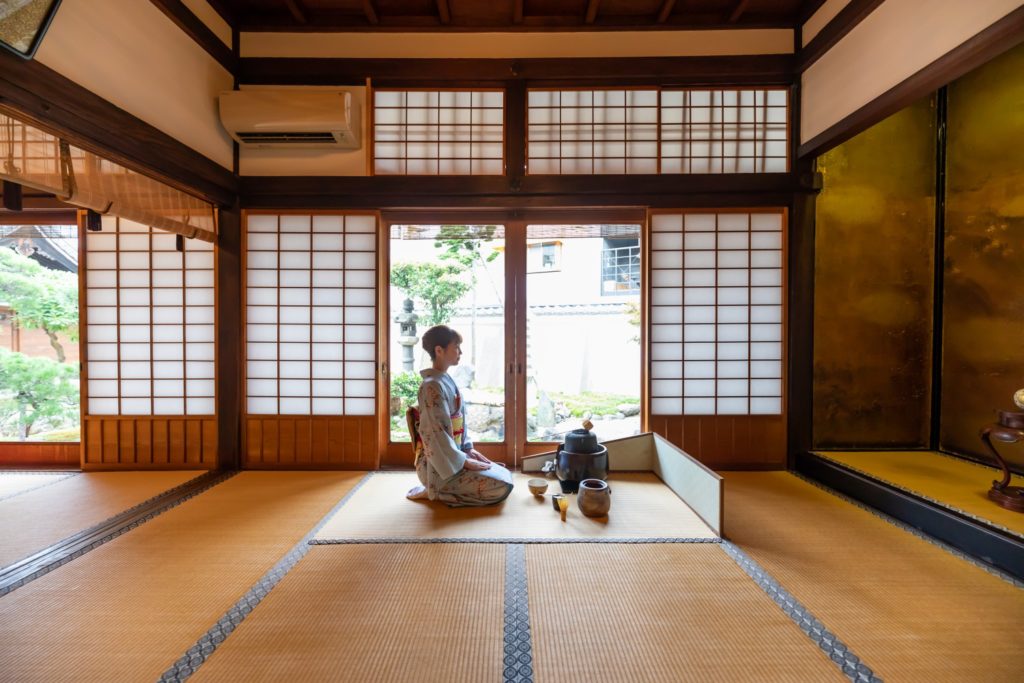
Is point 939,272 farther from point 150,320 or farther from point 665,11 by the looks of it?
point 150,320

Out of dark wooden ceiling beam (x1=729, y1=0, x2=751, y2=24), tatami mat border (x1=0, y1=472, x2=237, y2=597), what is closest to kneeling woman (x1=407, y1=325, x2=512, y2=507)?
tatami mat border (x1=0, y1=472, x2=237, y2=597)

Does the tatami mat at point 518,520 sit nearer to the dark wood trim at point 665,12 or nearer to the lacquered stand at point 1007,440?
the lacquered stand at point 1007,440

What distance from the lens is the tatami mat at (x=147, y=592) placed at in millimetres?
→ 1509

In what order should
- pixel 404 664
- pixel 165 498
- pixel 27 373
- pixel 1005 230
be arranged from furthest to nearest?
pixel 27 373 < pixel 1005 230 < pixel 165 498 < pixel 404 664

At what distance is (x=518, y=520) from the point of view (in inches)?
101

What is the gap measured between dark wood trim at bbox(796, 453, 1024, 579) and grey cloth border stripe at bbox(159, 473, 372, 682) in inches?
138

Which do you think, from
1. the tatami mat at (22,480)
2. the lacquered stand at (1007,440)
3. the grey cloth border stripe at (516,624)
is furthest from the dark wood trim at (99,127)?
the lacquered stand at (1007,440)

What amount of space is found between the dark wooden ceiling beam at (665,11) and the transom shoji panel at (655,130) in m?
0.52

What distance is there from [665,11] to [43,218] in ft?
18.1

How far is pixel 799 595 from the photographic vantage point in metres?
1.88

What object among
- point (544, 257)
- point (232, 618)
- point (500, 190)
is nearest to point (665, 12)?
point (500, 190)

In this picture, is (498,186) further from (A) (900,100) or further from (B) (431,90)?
(A) (900,100)

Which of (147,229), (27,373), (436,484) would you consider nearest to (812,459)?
(436,484)

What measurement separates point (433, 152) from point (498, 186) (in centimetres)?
68
